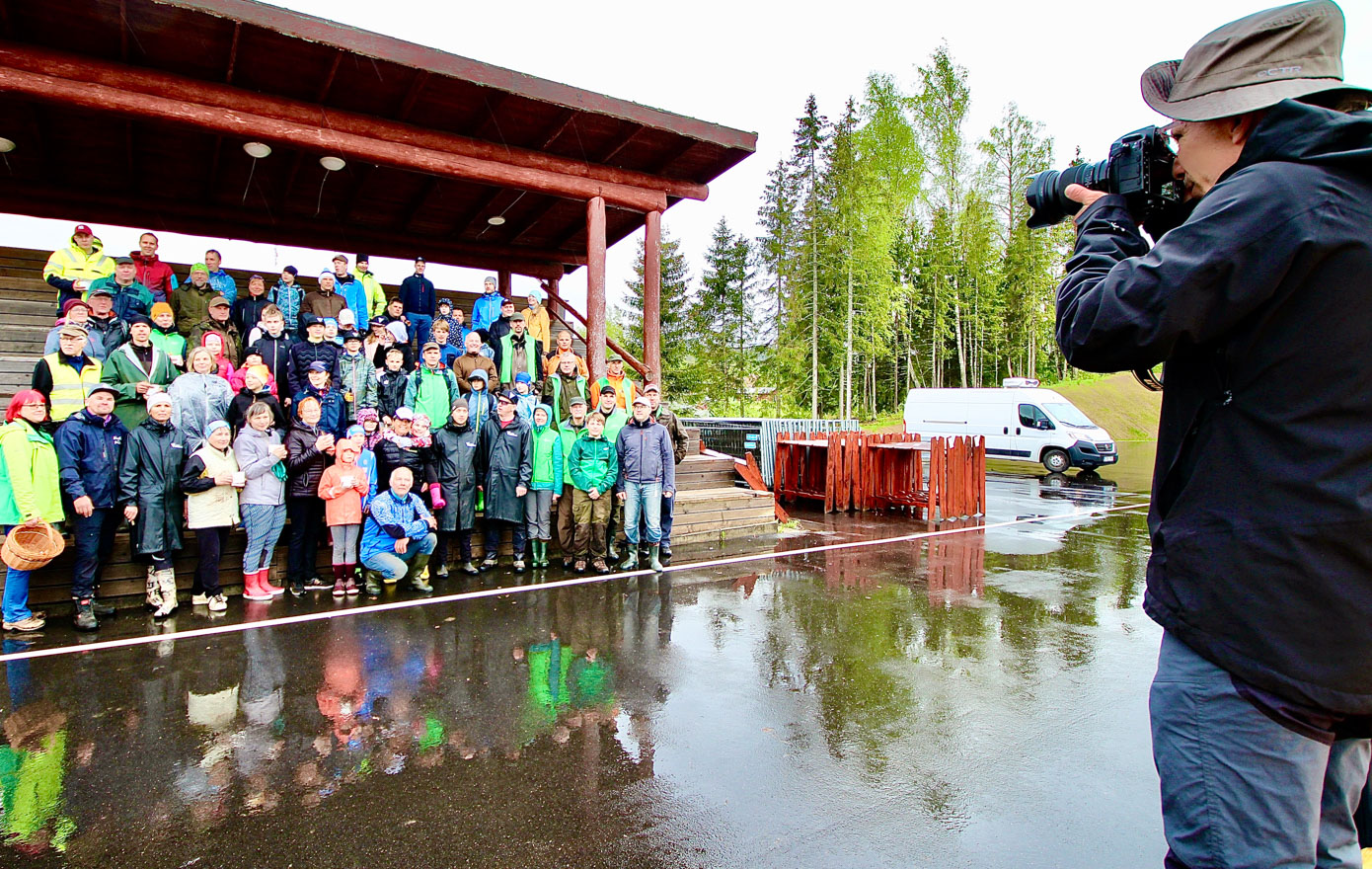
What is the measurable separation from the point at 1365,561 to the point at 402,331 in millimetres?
9809

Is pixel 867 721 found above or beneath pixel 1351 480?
beneath

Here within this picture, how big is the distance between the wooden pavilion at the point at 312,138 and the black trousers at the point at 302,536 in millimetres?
4815

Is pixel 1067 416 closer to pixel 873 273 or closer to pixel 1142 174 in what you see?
pixel 873 273

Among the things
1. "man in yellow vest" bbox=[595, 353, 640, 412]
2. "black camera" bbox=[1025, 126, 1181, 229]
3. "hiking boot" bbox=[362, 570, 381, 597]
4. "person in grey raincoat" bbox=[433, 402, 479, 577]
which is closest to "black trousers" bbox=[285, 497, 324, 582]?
"hiking boot" bbox=[362, 570, 381, 597]

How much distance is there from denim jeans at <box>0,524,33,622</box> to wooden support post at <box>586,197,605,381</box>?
21.6ft

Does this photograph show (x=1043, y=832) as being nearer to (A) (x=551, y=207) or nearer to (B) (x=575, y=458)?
(B) (x=575, y=458)

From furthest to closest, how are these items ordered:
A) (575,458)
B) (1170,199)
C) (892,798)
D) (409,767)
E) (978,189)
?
(978,189) < (575,458) < (409,767) < (892,798) < (1170,199)

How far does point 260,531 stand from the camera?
6.23 meters

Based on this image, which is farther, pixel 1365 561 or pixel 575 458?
pixel 575 458

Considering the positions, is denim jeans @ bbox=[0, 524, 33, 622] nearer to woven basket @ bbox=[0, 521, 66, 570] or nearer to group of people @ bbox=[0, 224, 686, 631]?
group of people @ bbox=[0, 224, 686, 631]

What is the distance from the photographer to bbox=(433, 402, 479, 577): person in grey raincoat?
23.3 ft

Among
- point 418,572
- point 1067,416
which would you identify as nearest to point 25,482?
point 418,572

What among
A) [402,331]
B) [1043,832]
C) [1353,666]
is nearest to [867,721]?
[1043,832]

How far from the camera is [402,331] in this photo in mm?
9297
